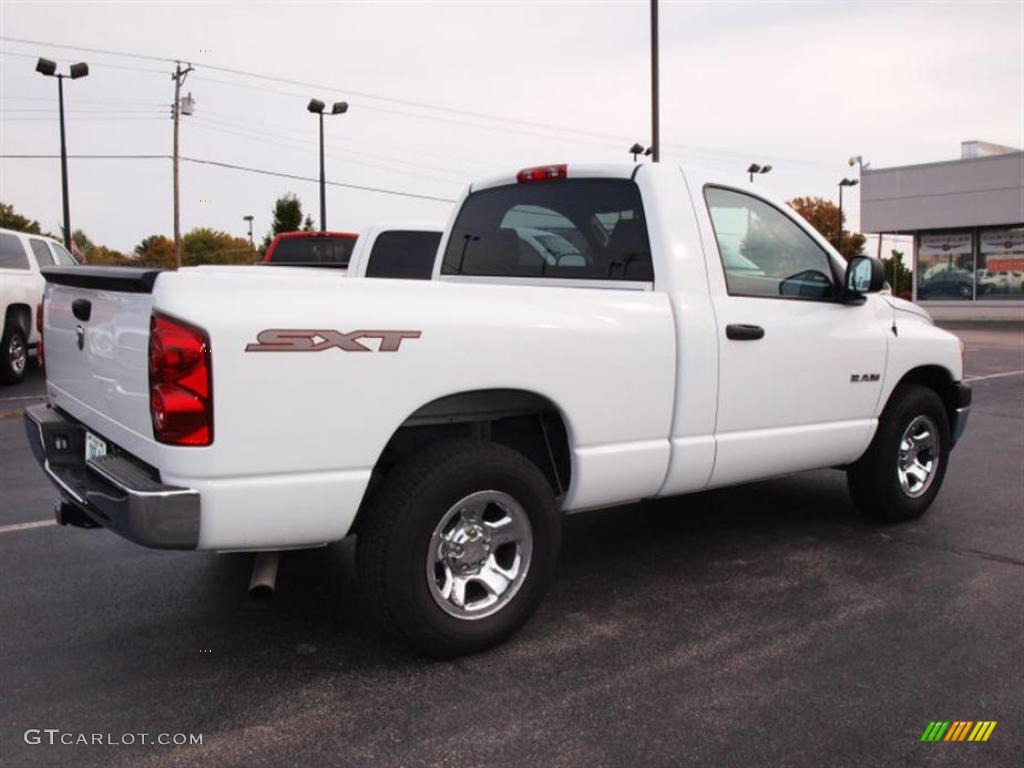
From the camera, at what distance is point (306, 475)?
3045 mm

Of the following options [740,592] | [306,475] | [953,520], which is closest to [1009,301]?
[953,520]

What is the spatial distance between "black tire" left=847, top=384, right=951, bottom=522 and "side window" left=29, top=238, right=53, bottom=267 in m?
11.2

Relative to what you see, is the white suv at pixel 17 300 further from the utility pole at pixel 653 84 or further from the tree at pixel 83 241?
the tree at pixel 83 241

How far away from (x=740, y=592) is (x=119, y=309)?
2930 millimetres

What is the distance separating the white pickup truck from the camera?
2.92 m

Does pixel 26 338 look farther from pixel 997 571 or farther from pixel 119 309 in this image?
pixel 997 571

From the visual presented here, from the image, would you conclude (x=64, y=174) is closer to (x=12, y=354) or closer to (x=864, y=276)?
(x=12, y=354)

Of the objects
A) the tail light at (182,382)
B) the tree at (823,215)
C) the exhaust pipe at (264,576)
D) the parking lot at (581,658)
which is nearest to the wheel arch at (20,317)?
the parking lot at (581,658)

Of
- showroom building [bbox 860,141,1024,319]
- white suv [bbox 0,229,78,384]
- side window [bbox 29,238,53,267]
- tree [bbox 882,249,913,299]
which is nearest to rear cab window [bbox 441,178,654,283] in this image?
white suv [bbox 0,229,78,384]

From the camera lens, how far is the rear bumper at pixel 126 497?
2.87 meters

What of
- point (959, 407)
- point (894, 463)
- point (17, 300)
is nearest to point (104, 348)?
point (894, 463)

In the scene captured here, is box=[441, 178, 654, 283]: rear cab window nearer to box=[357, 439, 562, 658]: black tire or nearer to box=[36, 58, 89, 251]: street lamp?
box=[357, 439, 562, 658]: black tire

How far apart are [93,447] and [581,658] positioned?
2.06 meters

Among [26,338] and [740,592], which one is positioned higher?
[26,338]
